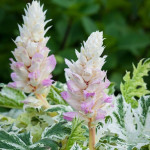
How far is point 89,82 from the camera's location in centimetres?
70

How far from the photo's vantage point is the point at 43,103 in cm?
88

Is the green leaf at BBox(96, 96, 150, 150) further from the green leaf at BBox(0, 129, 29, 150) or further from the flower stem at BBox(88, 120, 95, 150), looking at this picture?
the green leaf at BBox(0, 129, 29, 150)

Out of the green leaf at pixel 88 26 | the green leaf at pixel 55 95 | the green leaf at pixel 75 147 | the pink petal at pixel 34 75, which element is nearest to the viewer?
the green leaf at pixel 75 147

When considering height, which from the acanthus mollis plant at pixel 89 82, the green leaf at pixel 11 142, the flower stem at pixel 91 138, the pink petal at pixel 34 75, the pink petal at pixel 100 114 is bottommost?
the green leaf at pixel 11 142

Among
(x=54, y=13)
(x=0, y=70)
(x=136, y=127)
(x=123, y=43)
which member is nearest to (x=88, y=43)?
(x=136, y=127)

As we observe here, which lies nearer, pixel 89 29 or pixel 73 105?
pixel 73 105

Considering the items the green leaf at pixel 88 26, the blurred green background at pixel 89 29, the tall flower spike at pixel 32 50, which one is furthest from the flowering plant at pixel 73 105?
the green leaf at pixel 88 26

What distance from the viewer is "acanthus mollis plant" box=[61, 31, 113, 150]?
692 millimetres

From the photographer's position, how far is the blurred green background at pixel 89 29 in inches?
75.6

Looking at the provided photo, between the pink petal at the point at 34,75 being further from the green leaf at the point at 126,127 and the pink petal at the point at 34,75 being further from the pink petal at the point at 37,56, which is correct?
the green leaf at the point at 126,127

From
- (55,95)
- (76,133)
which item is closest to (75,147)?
(76,133)

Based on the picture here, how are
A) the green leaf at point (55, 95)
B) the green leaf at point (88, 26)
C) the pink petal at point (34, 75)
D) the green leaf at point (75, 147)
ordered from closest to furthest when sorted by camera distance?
1. the green leaf at point (75, 147)
2. the pink petal at point (34, 75)
3. the green leaf at point (55, 95)
4. the green leaf at point (88, 26)

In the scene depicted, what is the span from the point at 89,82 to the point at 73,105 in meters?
0.06

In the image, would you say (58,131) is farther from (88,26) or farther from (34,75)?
(88,26)
